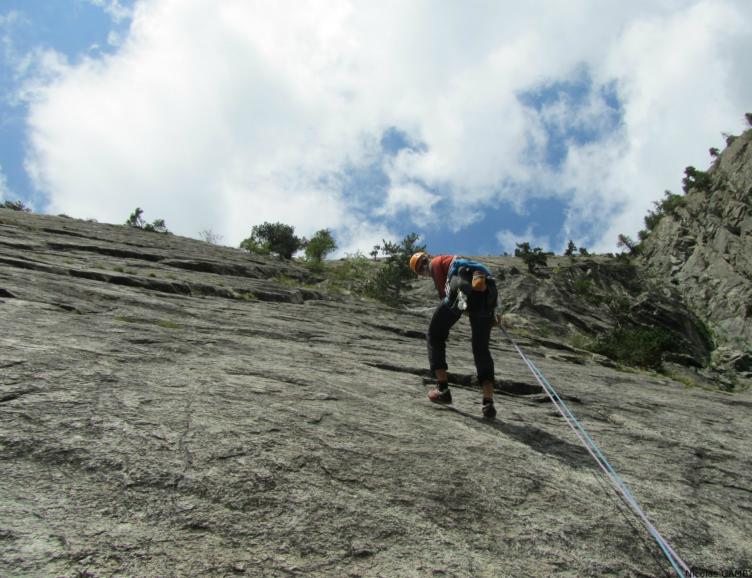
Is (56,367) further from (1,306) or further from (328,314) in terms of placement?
(328,314)

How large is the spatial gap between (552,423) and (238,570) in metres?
5.11

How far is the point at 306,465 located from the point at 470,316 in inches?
135

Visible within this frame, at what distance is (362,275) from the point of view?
30.3 m

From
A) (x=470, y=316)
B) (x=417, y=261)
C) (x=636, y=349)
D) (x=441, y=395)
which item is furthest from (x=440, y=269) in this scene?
(x=636, y=349)

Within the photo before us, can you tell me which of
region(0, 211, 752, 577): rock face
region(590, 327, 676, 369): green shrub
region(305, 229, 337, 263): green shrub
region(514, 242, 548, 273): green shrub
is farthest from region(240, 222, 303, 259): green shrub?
region(0, 211, 752, 577): rock face

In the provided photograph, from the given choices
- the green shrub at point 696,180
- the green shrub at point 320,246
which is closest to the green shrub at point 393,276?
the green shrub at point 320,246

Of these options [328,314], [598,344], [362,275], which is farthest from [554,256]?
[328,314]

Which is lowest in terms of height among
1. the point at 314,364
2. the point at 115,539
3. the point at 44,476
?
the point at 115,539

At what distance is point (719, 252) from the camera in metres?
46.1

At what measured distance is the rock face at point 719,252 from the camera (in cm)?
4012

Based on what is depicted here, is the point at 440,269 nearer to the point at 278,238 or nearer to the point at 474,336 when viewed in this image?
the point at 474,336

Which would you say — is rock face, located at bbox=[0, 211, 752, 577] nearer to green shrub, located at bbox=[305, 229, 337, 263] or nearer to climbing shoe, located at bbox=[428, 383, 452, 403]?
climbing shoe, located at bbox=[428, 383, 452, 403]

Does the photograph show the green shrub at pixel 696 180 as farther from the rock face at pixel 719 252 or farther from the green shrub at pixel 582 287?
the green shrub at pixel 582 287

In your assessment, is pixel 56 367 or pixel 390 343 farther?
pixel 390 343
